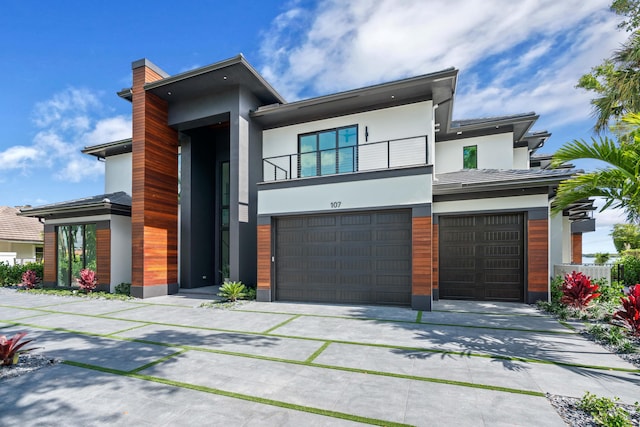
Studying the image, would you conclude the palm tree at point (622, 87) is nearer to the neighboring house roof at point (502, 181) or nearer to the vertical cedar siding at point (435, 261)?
the neighboring house roof at point (502, 181)

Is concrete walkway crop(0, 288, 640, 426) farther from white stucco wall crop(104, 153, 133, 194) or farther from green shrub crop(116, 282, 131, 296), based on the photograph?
white stucco wall crop(104, 153, 133, 194)

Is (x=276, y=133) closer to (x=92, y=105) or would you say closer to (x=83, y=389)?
(x=83, y=389)

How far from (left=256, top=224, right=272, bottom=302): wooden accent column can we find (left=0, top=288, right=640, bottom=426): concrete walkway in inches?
86.4

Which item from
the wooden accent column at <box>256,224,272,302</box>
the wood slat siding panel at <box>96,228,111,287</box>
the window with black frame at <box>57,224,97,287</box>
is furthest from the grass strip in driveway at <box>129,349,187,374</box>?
Result: the window with black frame at <box>57,224,97,287</box>

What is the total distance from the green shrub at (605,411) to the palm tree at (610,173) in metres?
3.36

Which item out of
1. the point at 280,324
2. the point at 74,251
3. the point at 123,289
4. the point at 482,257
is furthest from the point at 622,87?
the point at 74,251

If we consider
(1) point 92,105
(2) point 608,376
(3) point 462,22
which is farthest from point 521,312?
(1) point 92,105

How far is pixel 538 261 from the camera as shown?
29.7 ft

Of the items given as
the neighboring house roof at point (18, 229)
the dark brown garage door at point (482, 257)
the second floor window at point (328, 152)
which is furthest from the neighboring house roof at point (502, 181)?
the neighboring house roof at point (18, 229)

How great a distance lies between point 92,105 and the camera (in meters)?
21.8

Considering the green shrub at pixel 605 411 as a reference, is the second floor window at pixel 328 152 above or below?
above

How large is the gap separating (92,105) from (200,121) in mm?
16521

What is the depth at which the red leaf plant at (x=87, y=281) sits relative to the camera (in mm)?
11961

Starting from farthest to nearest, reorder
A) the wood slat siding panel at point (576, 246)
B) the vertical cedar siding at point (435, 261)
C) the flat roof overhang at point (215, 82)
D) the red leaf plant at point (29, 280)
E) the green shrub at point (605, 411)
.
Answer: the wood slat siding panel at point (576, 246)
the red leaf plant at point (29, 280)
the vertical cedar siding at point (435, 261)
the flat roof overhang at point (215, 82)
the green shrub at point (605, 411)
